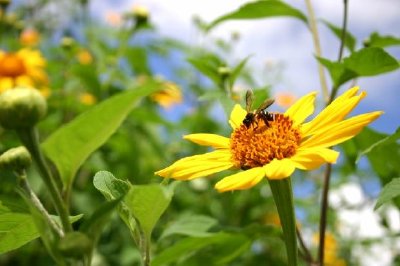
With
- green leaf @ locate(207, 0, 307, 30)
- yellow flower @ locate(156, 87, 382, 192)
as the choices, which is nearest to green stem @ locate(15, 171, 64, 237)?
yellow flower @ locate(156, 87, 382, 192)

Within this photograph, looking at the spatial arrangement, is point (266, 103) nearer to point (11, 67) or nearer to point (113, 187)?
point (113, 187)

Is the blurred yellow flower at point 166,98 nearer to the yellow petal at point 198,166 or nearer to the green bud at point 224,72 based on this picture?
the green bud at point 224,72

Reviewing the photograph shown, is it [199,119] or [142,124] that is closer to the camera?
[142,124]

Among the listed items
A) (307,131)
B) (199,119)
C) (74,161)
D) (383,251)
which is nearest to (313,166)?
(307,131)

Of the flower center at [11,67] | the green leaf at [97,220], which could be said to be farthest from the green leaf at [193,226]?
the flower center at [11,67]

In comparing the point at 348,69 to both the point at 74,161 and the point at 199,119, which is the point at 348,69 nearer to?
the point at 74,161

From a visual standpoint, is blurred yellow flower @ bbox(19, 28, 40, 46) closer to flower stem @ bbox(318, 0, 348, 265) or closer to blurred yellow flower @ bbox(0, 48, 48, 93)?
blurred yellow flower @ bbox(0, 48, 48, 93)
